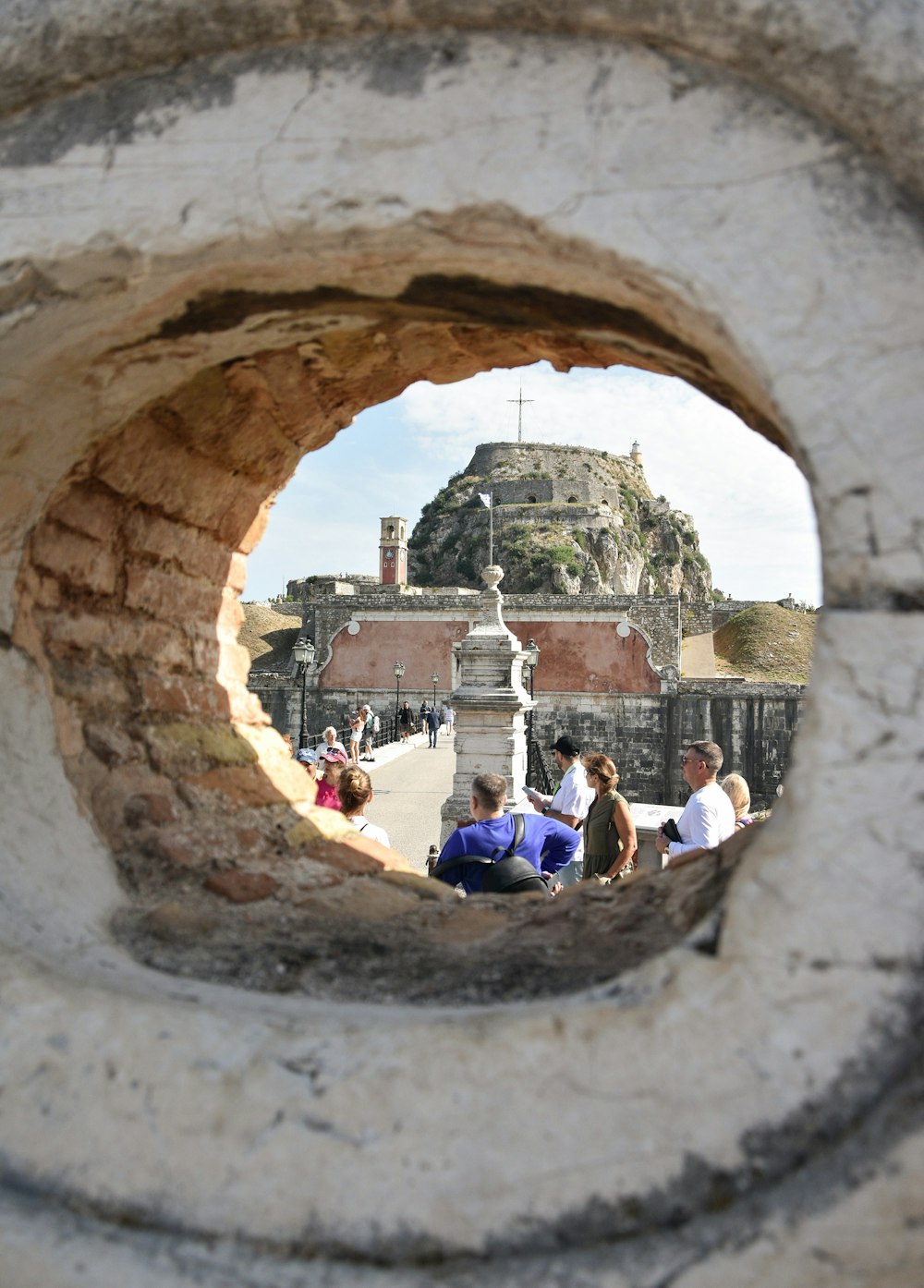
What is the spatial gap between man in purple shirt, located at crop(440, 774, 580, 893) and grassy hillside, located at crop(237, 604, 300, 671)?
83.7 feet

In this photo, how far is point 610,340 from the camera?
→ 58.2 inches

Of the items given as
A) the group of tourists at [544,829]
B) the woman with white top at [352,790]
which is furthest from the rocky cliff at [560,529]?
the woman with white top at [352,790]

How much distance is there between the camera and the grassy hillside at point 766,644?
31734 millimetres

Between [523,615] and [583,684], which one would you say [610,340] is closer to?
[583,684]

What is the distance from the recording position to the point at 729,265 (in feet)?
3.54

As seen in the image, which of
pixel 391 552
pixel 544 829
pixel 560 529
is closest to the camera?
pixel 544 829

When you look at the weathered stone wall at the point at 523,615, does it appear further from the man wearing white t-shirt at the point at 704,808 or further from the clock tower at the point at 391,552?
the man wearing white t-shirt at the point at 704,808

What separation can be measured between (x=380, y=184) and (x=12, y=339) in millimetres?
593

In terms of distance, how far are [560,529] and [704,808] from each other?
132 ft

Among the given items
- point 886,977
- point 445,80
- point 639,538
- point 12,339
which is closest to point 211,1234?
point 886,977

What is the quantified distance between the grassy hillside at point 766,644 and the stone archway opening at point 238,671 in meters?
29.7

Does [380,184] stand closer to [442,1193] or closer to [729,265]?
[729,265]

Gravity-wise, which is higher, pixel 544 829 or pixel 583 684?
pixel 544 829

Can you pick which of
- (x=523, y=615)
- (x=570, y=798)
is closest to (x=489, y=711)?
(x=570, y=798)
